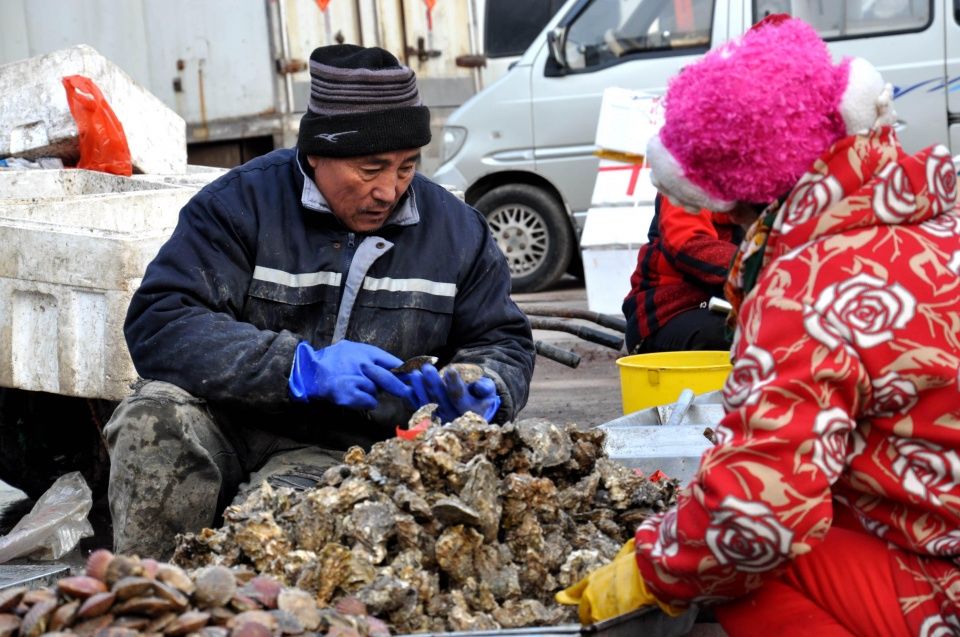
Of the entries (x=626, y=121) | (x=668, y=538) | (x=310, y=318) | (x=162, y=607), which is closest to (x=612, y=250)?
(x=626, y=121)

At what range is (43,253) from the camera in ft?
13.4

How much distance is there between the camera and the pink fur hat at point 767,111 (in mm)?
2062

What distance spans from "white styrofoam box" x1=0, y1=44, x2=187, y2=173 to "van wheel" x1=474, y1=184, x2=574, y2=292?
3.52 m

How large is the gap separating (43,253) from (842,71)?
2783 millimetres

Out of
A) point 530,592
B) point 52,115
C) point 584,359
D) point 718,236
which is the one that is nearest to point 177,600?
point 530,592

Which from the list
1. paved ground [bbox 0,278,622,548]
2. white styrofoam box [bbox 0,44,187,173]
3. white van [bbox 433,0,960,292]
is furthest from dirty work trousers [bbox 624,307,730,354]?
white van [bbox 433,0,960,292]

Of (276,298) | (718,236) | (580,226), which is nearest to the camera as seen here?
(276,298)

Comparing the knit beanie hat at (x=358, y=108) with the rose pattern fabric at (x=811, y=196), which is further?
the knit beanie hat at (x=358, y=108)

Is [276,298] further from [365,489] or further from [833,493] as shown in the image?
[833,493]

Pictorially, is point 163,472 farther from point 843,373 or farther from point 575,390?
point 575,390

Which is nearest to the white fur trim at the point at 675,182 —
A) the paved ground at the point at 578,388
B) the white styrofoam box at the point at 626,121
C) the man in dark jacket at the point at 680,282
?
the man in dark jacket at the point at 680,282

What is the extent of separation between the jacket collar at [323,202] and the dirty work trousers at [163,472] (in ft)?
1.89

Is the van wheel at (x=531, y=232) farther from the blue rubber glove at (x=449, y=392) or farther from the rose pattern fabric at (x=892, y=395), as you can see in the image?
the rose pattern fabric at (x=892, y=395)

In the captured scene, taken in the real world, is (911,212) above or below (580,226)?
above
